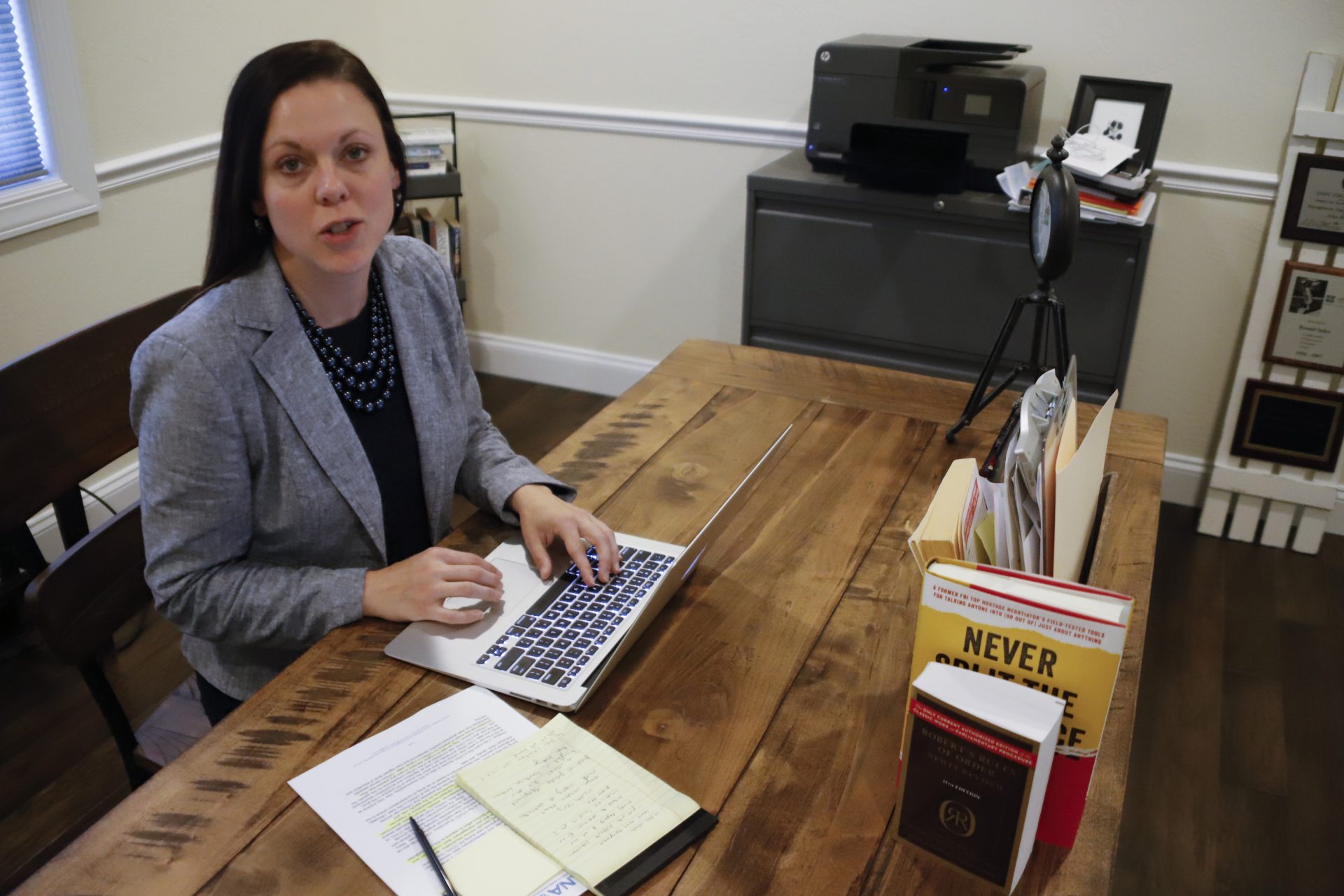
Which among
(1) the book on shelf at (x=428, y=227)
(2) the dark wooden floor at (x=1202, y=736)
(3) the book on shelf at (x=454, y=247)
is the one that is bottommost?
(2) the dark wooden floor at (x=1202, y=736)

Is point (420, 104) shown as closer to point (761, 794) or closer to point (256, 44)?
point (256, 44)

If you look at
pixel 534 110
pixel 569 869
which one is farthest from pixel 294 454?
pixel 534 110

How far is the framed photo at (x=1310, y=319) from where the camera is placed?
8.71ft

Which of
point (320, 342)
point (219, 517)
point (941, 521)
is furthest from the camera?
point (320, 342)

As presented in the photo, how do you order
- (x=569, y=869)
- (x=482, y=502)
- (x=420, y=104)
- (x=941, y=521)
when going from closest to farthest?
(x=569, y=869) → (x=941, y=521) → (x=482, y=502) → (x=420, y=104)

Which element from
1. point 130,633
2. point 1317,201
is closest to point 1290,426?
point 1317,201

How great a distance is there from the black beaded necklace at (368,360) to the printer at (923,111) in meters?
1.63

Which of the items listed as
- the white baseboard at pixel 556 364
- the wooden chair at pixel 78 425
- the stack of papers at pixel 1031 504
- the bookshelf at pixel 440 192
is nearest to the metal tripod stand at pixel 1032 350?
the stack of papers at pixel 1031 504

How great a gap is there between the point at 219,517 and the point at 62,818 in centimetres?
111

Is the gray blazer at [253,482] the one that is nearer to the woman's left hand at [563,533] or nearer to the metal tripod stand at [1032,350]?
the woman's left hand at [563,533]

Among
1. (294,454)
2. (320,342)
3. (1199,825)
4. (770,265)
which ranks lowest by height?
(1199,825)

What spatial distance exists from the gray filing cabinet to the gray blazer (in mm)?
1643

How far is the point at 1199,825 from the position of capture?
6.53ft

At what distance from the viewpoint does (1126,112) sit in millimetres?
2693
